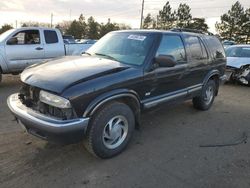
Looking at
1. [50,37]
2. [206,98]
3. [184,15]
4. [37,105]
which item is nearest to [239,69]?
[206,98]

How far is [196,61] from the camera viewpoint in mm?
5562

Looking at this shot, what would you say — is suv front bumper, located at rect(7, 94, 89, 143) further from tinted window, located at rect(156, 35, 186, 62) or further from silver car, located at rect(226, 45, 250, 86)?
silver car, located at rect(226, 45, 250, 86)

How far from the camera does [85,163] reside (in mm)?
3740

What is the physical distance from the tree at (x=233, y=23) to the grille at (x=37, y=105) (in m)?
54.9

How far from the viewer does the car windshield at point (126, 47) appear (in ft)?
14.3

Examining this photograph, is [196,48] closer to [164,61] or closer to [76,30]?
[164,61]

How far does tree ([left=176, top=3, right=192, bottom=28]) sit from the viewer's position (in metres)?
57.3

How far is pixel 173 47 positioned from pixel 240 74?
6.09 meters

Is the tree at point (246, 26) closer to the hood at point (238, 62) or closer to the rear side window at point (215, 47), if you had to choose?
the hood at point (238, 62)

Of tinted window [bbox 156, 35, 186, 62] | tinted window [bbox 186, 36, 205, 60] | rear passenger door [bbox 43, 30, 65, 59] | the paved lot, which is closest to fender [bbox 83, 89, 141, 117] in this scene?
the paved lot

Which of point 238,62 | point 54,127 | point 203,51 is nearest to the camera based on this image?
point 54,127

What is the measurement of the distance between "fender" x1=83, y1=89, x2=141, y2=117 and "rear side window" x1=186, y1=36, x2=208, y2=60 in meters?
2.02

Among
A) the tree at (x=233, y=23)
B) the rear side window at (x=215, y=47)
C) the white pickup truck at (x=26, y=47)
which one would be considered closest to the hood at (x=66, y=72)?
the rear side window at (x=215, y=47)

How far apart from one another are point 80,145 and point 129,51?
1.71 meters
